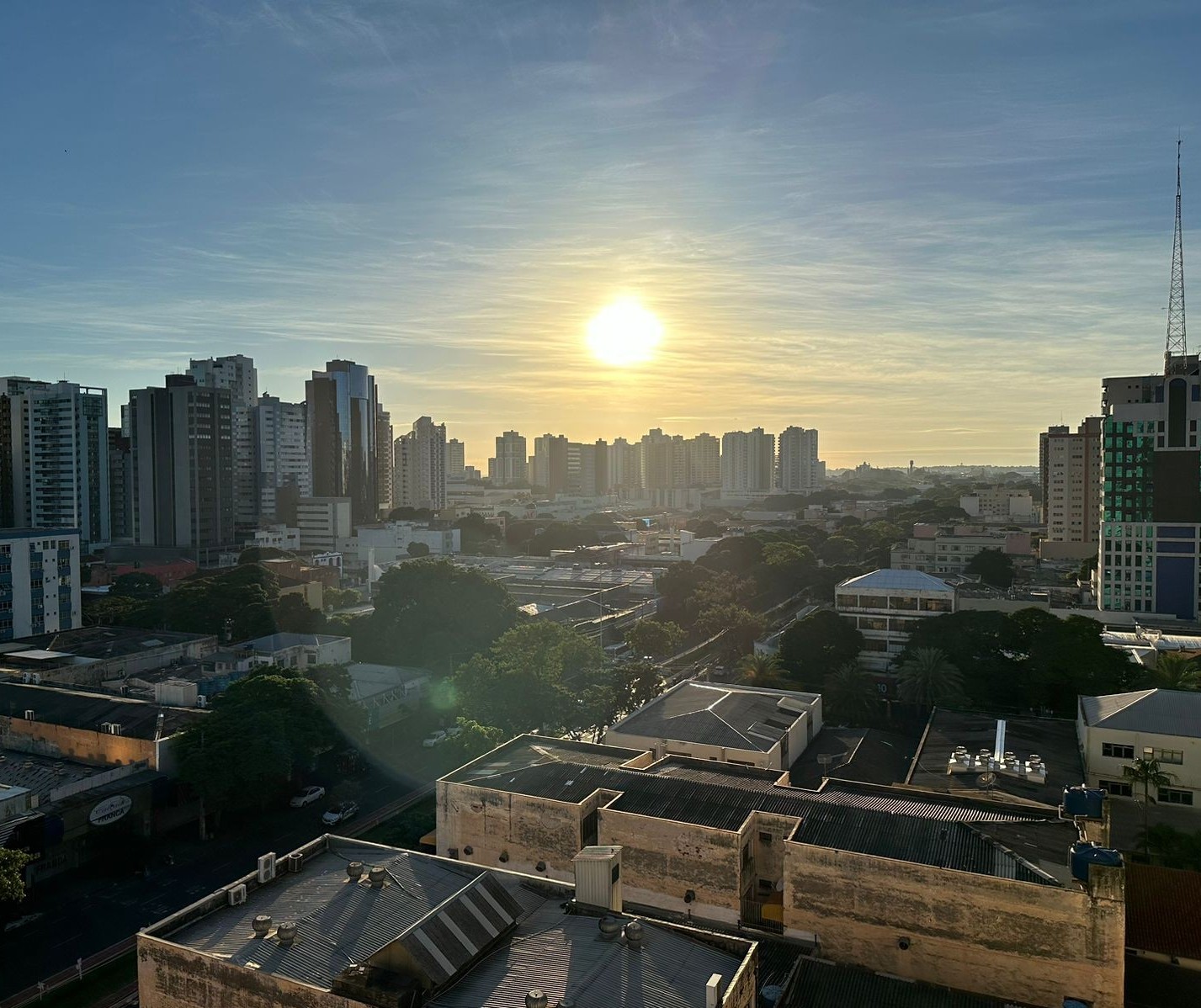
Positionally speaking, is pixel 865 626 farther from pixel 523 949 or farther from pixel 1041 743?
pixel 523 949

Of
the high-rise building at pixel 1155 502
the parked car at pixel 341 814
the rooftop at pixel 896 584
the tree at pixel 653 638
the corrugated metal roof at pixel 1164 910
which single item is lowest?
the parked car at pixel 341 814

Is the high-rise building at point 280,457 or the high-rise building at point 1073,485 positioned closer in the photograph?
the high-rise building at point 1073,485

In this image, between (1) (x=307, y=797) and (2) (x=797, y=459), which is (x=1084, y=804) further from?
(2) (x=797, y=459)

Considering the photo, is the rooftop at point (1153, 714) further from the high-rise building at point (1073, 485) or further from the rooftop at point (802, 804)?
the high-rise building at point (1073, 485)

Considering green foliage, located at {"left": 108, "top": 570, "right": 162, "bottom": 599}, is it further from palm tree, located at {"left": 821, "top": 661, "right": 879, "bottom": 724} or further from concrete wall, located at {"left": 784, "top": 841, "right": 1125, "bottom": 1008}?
concrete wall, located at {"left": 784, "top": 841, "right": 1125, "bottom": 1008}

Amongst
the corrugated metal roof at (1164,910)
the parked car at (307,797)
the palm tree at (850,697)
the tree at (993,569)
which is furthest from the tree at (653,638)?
the tree at (993,569)

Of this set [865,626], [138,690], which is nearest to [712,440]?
[865,626]

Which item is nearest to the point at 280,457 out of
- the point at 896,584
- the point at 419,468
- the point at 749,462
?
the point at 419,468

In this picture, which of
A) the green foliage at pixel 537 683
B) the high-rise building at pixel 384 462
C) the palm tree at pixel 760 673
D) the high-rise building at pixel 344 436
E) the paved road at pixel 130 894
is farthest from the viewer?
the high-rise building at pixel 384 462

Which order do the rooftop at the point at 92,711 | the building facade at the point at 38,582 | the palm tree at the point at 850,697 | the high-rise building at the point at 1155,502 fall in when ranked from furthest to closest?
the high-rise building at the point at 1155,502, the building facade at the point at 38,582, the palm tree at the point at 850,697, the rooftop at the point at 92,711
